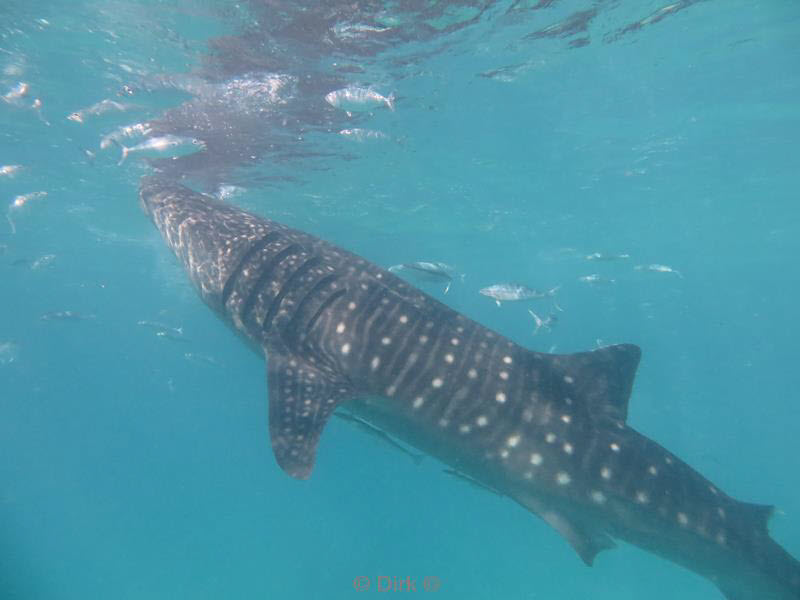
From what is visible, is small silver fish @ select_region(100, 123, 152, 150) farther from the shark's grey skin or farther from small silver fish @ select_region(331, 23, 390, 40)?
the shark's grey skin

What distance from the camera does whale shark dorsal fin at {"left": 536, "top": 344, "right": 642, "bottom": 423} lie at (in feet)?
16.8

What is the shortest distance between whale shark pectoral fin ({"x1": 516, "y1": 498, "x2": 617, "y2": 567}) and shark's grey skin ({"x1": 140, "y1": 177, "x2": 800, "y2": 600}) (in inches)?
0.6

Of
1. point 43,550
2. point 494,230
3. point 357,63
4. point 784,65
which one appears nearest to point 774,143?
point 784,65

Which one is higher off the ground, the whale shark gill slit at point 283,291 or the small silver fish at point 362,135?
the whale shark gill slit at point 283,291

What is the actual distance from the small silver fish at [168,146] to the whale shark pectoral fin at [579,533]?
590 inches

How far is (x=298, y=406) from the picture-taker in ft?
15.8

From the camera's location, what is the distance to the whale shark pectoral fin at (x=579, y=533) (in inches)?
201

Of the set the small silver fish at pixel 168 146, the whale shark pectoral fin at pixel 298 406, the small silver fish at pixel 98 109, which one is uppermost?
the small silver fish at pixel 98 109

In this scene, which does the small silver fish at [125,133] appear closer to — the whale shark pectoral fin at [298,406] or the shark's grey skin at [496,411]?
the shark's grey skin at [496,411]

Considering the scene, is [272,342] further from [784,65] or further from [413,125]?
[784,65]

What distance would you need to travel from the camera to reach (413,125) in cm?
1816

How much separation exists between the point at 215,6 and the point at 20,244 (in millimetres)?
42155

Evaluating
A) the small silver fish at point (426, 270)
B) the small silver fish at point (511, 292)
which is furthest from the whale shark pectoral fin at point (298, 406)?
the small silver fish at point (511, 292)

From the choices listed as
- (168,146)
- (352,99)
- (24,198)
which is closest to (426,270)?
(352,99)
